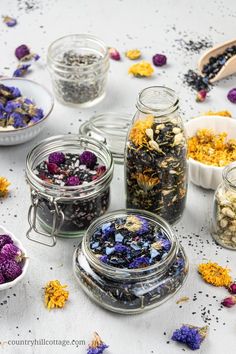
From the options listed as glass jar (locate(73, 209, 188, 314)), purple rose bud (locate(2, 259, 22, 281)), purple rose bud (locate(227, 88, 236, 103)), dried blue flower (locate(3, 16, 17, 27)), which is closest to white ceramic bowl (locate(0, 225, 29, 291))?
purple rose bud (locate(2, 259, 22, 281))

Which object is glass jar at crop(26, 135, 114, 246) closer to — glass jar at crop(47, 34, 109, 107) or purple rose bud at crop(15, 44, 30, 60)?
glass jar at crop(47, 34, 109, 107)

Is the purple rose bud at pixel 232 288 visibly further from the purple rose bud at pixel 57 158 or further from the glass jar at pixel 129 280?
the purple rose bud at pixel 57 158

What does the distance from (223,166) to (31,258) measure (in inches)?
22.2

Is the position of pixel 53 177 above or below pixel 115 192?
above

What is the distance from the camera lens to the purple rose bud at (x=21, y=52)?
2.57 metres

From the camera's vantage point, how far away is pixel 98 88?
7.79 ft

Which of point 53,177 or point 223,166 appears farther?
point 223,166

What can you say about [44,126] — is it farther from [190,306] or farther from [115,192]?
[190,306]

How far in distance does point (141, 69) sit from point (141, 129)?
751mm

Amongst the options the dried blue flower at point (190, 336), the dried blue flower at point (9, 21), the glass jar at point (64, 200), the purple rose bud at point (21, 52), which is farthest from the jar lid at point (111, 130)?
the dried blue flower at point (9, 21)

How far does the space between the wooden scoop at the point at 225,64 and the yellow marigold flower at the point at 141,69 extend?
0.54 ft

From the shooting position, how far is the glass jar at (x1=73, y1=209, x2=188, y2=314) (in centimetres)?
166

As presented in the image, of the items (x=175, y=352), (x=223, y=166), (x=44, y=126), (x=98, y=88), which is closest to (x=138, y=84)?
(x=98, y=88)

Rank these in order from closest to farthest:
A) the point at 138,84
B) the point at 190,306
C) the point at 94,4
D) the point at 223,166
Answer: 1. the point at 190,306
2. the point at 223,166
3. the point at 138,84
4. the point at 94,4
